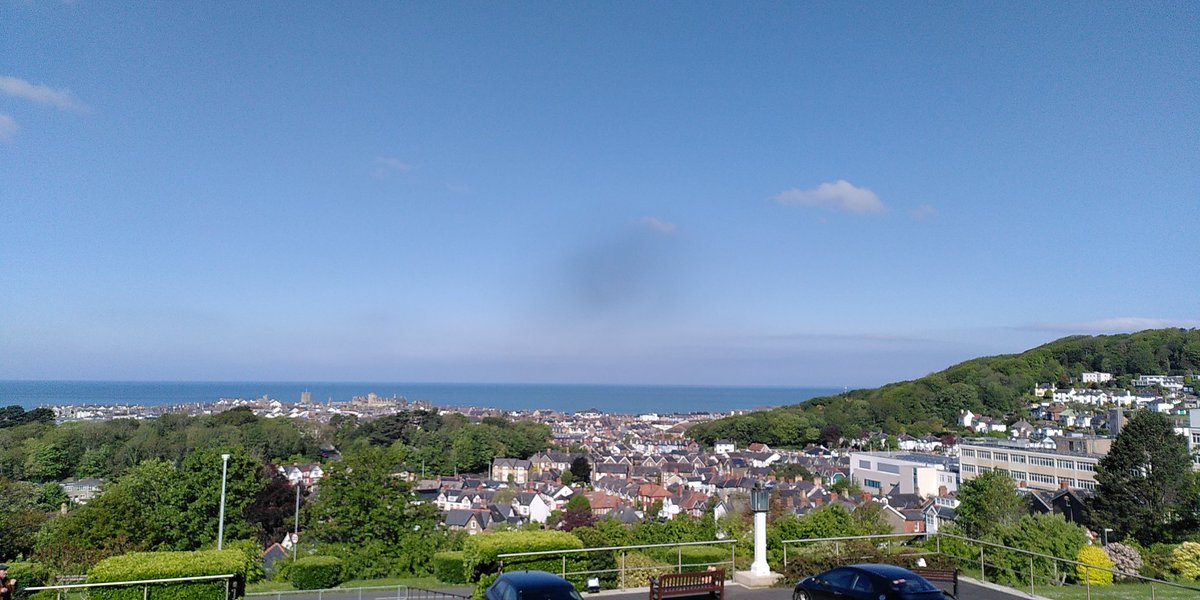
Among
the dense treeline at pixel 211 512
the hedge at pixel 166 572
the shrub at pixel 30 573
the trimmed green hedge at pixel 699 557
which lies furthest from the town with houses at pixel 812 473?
the hedge at pixel 166 572

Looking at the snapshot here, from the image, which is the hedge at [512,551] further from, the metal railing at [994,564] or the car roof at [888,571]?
the car roof at [888,571]

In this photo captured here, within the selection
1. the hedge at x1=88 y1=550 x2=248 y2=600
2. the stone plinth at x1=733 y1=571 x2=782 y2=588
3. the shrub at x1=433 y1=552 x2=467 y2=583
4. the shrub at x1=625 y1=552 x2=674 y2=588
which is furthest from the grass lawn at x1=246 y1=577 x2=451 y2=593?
the stone plinth at x1=733 y1=571 x2=782 y2=588

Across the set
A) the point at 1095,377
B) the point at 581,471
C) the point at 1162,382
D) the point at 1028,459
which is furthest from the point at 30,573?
the point at 1095,377

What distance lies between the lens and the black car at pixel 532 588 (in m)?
6.96

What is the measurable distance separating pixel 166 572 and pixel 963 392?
14019 cm

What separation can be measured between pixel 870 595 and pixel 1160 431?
41963 millimetres

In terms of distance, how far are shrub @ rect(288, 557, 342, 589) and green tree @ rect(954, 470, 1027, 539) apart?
25549 mm

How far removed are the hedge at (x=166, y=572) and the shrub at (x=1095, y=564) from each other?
45.2 feet

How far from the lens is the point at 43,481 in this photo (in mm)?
61031

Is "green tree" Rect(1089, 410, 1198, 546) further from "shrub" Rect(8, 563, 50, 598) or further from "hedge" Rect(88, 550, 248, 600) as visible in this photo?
"shrub" Rect(8, 563, 50, 598)

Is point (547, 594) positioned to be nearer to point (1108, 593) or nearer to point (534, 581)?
point (534, 581)

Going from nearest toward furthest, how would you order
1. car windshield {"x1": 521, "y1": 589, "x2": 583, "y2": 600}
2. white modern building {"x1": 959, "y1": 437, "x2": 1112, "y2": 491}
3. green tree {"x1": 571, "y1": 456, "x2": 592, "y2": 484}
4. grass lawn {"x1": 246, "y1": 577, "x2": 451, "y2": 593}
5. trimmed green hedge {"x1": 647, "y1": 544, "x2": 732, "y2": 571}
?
car windshield {"x1": 521, "y1": 589, "x2": 583, "y2": 600}
trimmed green hedge {"x1": 647, "y1": 544, "x2": 732, "y2": 571}
grass lawn {"x1": 246, "y1": 577, "x2": 451, "y2": 593}
white modern building {"x1": 959, "y1": 437, "x2": 1112, "y2": 491}
green tree {"x1": 571, "y1": 456, "x2": 592, "y2": 484}

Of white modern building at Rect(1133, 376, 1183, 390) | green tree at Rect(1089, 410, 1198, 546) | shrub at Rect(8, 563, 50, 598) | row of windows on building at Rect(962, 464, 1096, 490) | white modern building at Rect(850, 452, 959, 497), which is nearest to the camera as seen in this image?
shrub at Rect(8, 563, 50, 598)

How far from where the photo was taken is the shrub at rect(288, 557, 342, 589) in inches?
831
